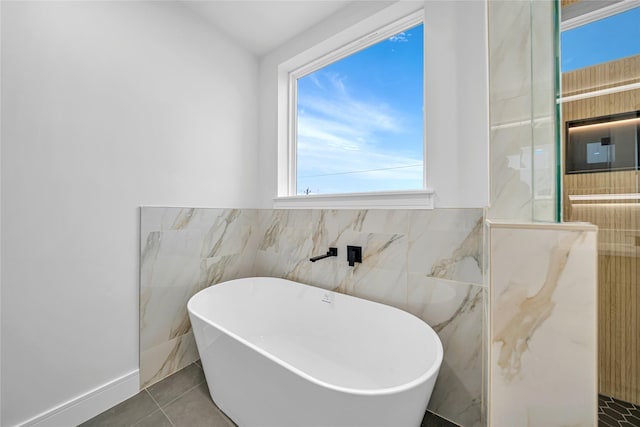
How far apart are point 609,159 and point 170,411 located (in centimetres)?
235

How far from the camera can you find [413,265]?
4.96 feet

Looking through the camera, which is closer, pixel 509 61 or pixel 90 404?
pixel 509 61

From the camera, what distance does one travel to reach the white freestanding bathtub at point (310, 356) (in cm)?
89

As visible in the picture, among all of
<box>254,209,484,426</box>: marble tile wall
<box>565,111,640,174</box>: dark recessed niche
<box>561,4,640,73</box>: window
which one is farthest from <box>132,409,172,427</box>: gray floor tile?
<box>561,4,640,73</box>: window

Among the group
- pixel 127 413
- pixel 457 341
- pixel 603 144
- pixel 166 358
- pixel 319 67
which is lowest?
pixel 127 413

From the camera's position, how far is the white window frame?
5.20 ft

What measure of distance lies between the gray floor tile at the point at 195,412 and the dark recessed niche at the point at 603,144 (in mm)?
1998

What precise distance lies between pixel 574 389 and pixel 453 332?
74 cm

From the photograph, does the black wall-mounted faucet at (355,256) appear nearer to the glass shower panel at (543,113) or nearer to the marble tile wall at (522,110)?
the marble tile wall at (522,110)

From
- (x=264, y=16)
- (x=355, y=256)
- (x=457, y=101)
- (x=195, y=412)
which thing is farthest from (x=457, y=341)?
(x=264, y=16)

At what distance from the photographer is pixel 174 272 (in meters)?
1.79

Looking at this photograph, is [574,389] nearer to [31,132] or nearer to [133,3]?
[31,132]

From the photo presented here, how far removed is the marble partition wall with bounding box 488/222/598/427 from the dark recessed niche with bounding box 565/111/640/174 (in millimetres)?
336

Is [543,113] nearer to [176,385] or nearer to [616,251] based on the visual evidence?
[616,251]
